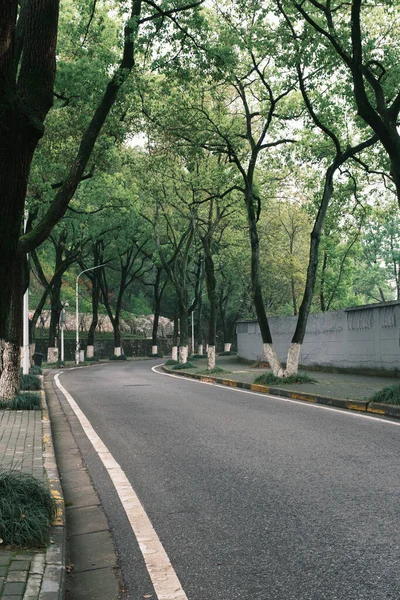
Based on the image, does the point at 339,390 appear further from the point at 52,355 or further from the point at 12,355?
the point at 52,355

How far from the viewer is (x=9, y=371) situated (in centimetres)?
1309

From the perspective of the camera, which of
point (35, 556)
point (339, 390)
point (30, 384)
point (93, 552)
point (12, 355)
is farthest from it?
point (30, 384)

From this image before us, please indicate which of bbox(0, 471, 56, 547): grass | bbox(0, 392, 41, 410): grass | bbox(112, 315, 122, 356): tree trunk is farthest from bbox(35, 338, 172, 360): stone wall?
bbox(0, 471, 56, 547): grass

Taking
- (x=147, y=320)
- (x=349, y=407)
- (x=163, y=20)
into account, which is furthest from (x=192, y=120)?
(x=147, y=320)

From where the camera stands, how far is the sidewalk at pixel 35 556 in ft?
10.9

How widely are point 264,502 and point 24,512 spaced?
1958 millimetres

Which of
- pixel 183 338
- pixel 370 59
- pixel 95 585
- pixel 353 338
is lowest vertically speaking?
pixel 95 585

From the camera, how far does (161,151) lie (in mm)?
25141

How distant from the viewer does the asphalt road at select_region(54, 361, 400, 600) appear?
11.9 feet

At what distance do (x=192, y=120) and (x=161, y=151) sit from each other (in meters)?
4.60

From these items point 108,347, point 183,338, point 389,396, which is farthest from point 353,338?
point 108,347

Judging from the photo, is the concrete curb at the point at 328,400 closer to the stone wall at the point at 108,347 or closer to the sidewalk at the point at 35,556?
the sidewalk at the point at 35,556

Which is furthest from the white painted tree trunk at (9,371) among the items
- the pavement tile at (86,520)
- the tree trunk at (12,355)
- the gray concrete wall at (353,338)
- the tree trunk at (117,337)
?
the tree trunk at (117,337)

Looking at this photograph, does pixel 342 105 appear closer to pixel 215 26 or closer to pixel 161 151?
pixel 215 26
